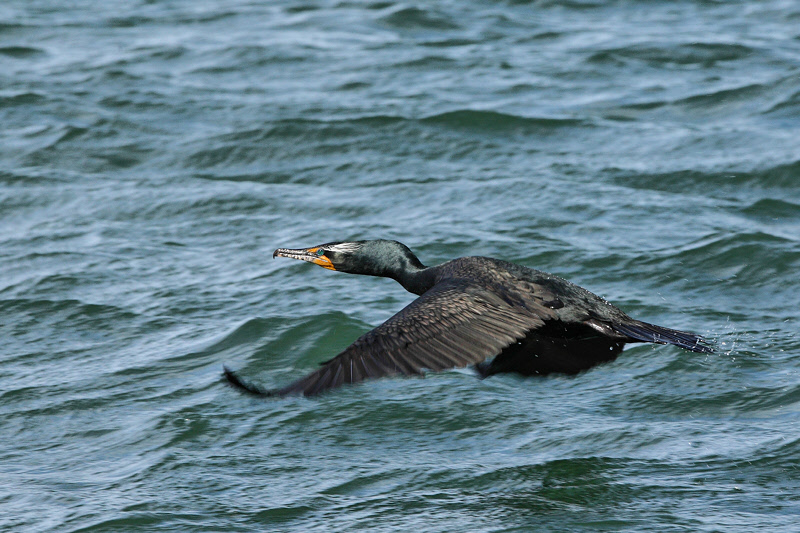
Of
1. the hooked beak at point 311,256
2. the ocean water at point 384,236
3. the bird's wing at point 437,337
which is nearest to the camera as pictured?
the bird's wing at point 437,337

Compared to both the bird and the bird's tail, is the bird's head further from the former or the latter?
the bird's tail

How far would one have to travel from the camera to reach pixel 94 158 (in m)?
9.96

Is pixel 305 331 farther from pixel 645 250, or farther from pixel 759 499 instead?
pixel 759 499

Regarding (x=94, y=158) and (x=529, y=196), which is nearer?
(x=529, y=196)

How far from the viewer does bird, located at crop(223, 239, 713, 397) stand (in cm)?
471

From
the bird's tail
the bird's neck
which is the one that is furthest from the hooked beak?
the bird's tail

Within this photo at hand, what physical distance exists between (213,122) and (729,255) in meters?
5.03

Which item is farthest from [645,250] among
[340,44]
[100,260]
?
[340,44]

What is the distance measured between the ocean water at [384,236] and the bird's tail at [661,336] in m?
0.44

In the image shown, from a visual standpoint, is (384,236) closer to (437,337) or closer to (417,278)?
(417,278)

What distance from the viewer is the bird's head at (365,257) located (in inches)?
243

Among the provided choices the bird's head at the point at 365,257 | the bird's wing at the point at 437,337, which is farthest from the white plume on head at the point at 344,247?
the bird's wing at the point at 437,337

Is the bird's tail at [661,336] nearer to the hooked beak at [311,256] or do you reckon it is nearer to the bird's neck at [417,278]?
the bird's neck at [417,278]

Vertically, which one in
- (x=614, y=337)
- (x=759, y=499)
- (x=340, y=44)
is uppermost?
(x=340, y=44)
